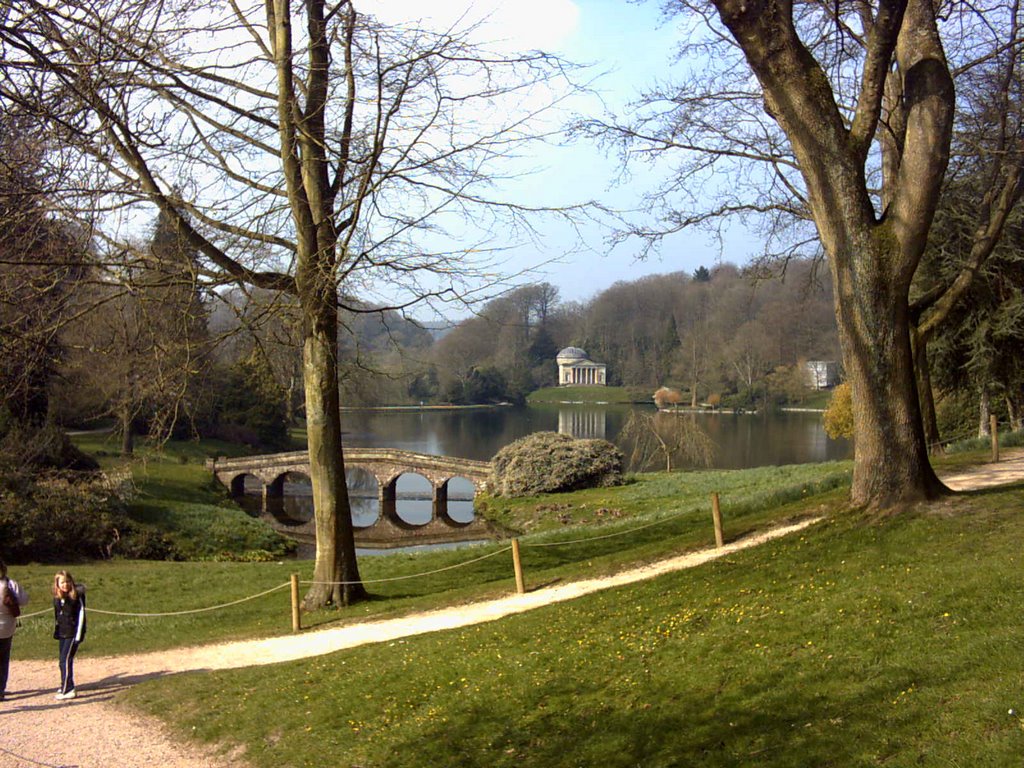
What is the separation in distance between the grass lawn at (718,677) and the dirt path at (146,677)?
40 centimetres

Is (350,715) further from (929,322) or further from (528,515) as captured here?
(528,515)

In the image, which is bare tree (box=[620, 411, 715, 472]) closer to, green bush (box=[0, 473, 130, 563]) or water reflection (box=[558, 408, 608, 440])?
water reflection (box=[558, 408, 608, 440])

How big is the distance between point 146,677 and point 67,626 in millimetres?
1247

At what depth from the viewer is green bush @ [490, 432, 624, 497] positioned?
37.4m

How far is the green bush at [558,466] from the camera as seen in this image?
3741 cm

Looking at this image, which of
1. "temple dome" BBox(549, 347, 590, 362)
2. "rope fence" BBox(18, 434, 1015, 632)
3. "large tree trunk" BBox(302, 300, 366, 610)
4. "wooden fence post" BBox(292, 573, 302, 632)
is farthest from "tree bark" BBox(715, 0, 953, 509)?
"temple dome" BBox(549, 347, 590, 362)

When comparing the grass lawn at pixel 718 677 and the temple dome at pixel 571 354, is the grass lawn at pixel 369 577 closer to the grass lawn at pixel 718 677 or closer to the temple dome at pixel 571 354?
the grass lawn at pixel 718 677

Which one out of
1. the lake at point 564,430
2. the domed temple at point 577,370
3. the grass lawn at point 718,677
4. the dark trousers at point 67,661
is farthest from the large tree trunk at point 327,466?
the domed temple at point 577,370

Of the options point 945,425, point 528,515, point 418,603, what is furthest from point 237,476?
point 418,603

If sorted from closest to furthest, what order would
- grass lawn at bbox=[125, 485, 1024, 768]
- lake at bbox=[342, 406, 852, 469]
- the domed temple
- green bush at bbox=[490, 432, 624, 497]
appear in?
grass lawn at bbox=[125, 485, 1024, 768]
green bush at bbox=[490, 432, 624, 497]
lake at bbox=[342, 406, 852, 469]
the domed temple

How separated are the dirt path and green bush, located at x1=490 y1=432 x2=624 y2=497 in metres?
22.4

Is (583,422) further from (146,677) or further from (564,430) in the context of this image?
(146,677)

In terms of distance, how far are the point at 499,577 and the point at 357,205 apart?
22.0 ft

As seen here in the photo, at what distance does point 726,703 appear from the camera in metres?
6.73
